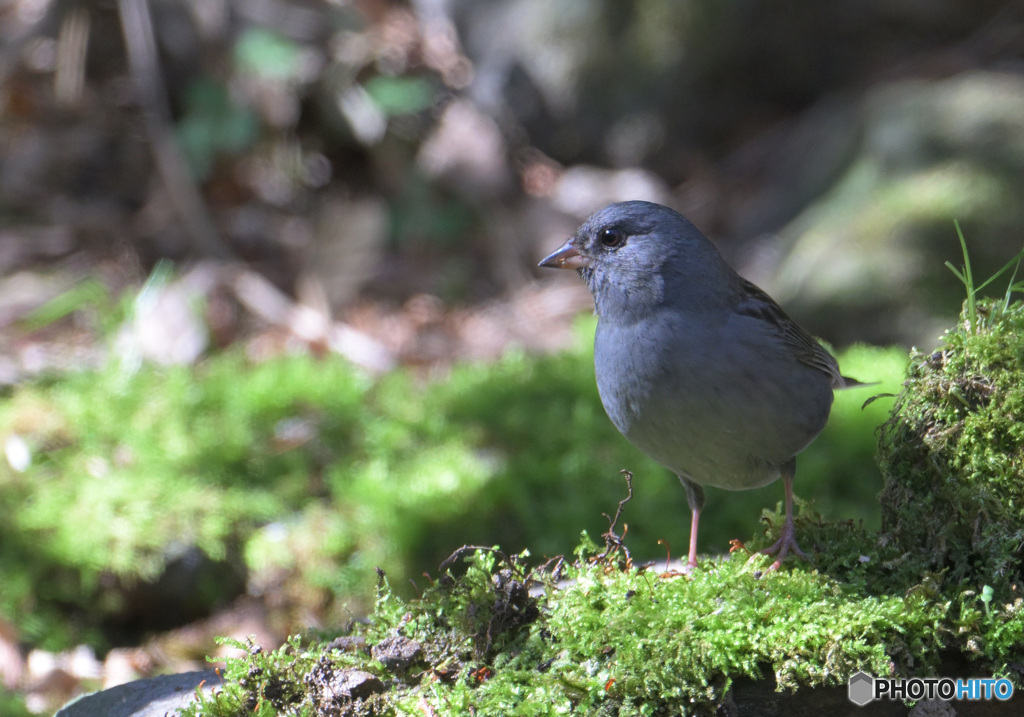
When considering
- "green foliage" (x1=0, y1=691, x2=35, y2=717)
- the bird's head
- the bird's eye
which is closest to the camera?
the bird's head

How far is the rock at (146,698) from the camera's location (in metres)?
2.81

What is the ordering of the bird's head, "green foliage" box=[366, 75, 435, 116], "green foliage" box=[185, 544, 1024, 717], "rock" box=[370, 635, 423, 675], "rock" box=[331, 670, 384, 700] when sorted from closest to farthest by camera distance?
"green foliage" box=[185, 544, 1024, 717], "rock" box=[331, 670, 384, 700], "rock" box=[370, 635, 423, 675], the bird's head, "green foliage" box=[366, 75, 435, 116]

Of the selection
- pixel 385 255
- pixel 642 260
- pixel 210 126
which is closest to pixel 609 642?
pixel 642 260

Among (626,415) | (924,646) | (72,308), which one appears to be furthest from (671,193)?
(924,646)

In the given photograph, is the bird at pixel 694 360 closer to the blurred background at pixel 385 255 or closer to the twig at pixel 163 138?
the blurred background at pixel 385 255

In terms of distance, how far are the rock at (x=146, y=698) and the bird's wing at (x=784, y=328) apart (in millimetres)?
2161

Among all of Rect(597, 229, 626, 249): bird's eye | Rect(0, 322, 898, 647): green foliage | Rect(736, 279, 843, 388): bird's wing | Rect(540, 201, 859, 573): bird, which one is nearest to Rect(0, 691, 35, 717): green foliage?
Rect(0, 322, 898, 647): green foliage

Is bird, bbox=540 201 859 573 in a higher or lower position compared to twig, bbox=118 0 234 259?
lower

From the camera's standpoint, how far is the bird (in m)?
2.98

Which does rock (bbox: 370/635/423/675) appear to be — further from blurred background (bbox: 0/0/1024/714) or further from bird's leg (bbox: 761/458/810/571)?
blurred background (bbox: 0/0/1024/714)

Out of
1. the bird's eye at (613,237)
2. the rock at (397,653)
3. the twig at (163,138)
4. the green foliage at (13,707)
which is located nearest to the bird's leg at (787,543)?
the bird's eye at (613,237)

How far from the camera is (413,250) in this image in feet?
29.8

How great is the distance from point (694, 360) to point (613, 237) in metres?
0.62

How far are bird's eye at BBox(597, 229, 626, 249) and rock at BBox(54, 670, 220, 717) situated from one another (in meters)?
1.97
